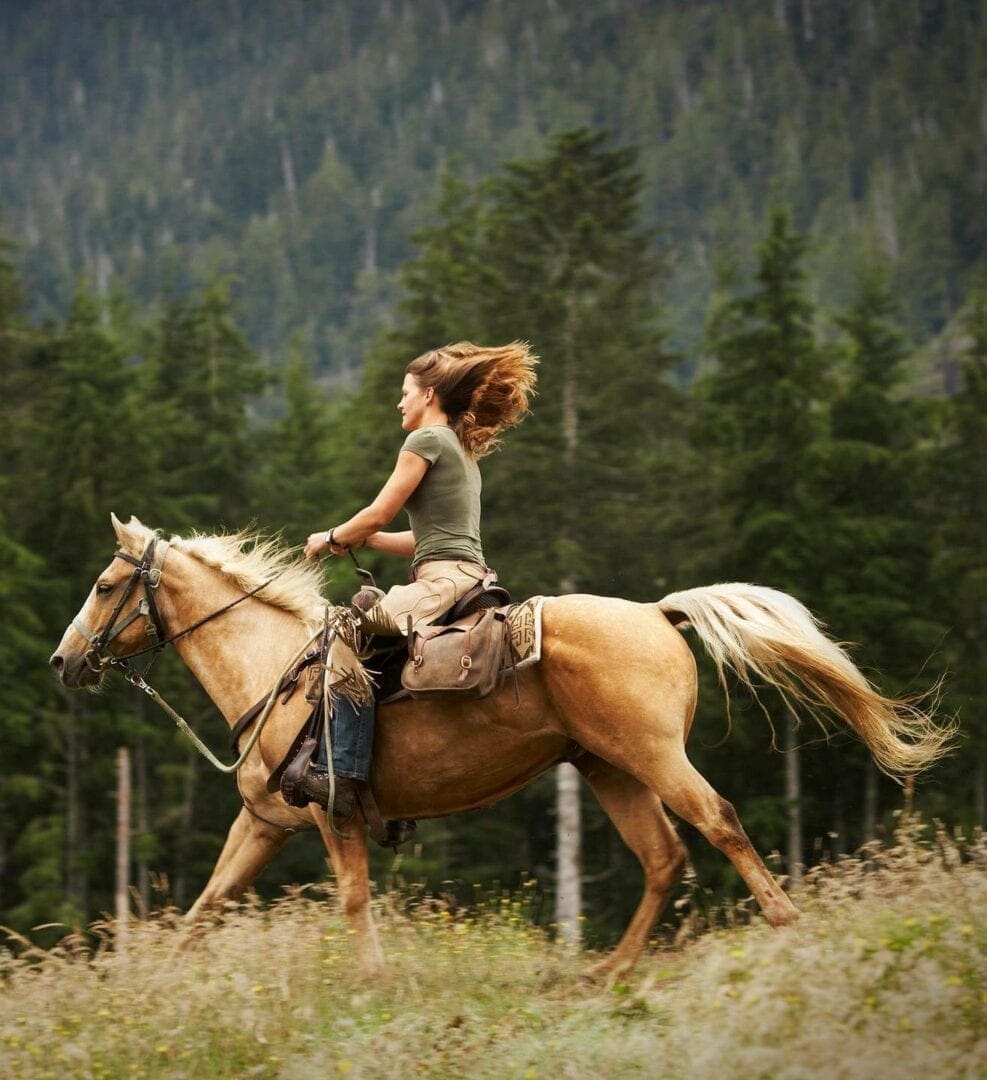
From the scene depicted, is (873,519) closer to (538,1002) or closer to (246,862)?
(246,862)

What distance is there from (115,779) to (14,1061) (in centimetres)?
2613

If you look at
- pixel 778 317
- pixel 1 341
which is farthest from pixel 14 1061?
pixel 1 341

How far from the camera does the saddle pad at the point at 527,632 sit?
720cm

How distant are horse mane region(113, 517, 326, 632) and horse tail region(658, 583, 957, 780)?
2.07 meters

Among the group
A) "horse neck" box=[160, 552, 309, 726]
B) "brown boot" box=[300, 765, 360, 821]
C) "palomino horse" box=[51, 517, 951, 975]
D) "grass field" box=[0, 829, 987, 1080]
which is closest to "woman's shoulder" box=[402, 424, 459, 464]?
"palomino horse" box=[51, 517, 951, 975]

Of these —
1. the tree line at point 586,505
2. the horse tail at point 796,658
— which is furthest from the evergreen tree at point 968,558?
the horse tail at point 796,658

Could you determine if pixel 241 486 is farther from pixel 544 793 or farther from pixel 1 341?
pixel 544 793

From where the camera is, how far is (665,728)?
708 cm

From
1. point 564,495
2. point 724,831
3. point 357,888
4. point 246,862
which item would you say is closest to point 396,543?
point 357,888

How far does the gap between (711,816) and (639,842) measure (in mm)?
771

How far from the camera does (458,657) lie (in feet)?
23.5

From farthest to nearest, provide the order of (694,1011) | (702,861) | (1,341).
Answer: (1,341) < (702,861) < (694,1011)

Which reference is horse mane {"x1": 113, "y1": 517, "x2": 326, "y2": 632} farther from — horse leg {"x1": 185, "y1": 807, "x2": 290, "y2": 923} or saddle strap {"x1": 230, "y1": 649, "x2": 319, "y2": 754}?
horse leg {"x1": 185, "y1": 807, "x2": 290, "y2": 923}

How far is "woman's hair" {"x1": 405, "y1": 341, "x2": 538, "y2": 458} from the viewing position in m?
7.66
